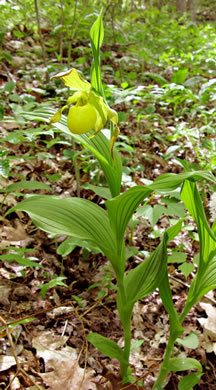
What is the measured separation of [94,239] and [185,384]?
2.22ft

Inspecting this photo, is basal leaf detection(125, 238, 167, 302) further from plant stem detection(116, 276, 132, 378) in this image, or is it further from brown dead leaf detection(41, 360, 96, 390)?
brown dead leaf detection(41, 360, 96, 390)

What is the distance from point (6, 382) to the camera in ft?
3.48

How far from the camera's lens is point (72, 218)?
96 cm

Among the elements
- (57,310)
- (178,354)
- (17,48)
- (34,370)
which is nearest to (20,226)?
(57,310)

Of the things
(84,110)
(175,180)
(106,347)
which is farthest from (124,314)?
(84,110)

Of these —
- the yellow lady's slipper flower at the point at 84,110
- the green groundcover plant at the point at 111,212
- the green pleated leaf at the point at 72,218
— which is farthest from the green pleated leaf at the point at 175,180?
the green pleated leaf at the point at 72,218

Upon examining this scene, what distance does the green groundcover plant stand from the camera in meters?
0.84

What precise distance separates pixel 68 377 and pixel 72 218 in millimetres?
651

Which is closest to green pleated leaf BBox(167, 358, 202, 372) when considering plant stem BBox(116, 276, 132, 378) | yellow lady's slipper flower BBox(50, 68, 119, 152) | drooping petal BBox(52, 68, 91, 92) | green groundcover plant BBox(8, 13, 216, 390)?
green groundcover plant BBox(8, 13, 216, 390)

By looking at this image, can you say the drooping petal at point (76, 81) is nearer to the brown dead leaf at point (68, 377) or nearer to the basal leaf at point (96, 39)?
the basal leaf at point (96, 39)

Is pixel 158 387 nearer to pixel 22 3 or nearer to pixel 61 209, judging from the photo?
pixel 61 209

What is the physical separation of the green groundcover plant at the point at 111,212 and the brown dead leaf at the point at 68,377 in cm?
17

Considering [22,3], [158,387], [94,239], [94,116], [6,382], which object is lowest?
[158,387]

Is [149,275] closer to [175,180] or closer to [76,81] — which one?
[175,180]
